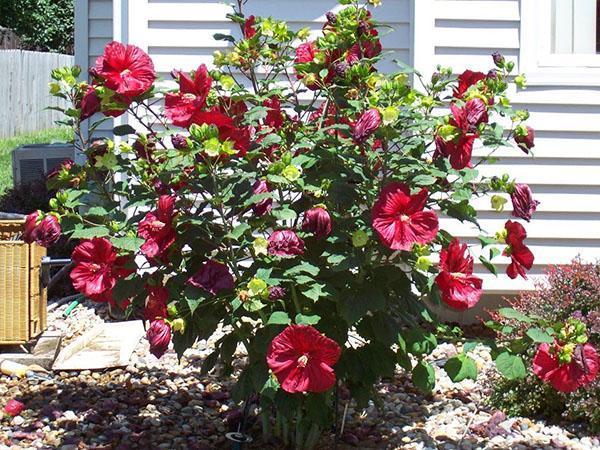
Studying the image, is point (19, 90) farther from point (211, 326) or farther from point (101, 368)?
point (211, 326)

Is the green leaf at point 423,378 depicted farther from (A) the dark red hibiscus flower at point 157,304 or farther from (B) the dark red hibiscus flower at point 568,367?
(A) the dark red hibiscus flower at point 157,304

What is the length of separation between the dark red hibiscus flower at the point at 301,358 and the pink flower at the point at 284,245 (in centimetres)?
19

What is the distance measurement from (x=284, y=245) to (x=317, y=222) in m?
0.11

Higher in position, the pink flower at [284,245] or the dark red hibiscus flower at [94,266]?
the pink flower at [284,245]

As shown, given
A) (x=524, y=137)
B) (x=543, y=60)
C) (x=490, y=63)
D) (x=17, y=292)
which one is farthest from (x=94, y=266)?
(x=543, y=60)

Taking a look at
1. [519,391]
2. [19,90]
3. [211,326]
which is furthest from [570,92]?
[19,90]

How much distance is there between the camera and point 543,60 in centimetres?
470

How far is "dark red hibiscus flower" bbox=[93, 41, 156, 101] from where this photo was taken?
2.69 metres

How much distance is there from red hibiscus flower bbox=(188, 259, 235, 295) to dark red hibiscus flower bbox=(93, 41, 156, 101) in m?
0.53

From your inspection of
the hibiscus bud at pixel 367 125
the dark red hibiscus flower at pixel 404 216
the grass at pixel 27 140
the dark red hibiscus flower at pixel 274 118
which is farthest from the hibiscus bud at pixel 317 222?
the grass at pixel 27 140

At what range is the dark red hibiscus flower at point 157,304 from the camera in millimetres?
2655

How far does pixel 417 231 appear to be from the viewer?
246 cm

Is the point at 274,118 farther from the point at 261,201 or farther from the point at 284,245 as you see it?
the point at 284,245

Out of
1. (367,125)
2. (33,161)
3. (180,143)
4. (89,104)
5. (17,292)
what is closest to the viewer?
(367,125)
